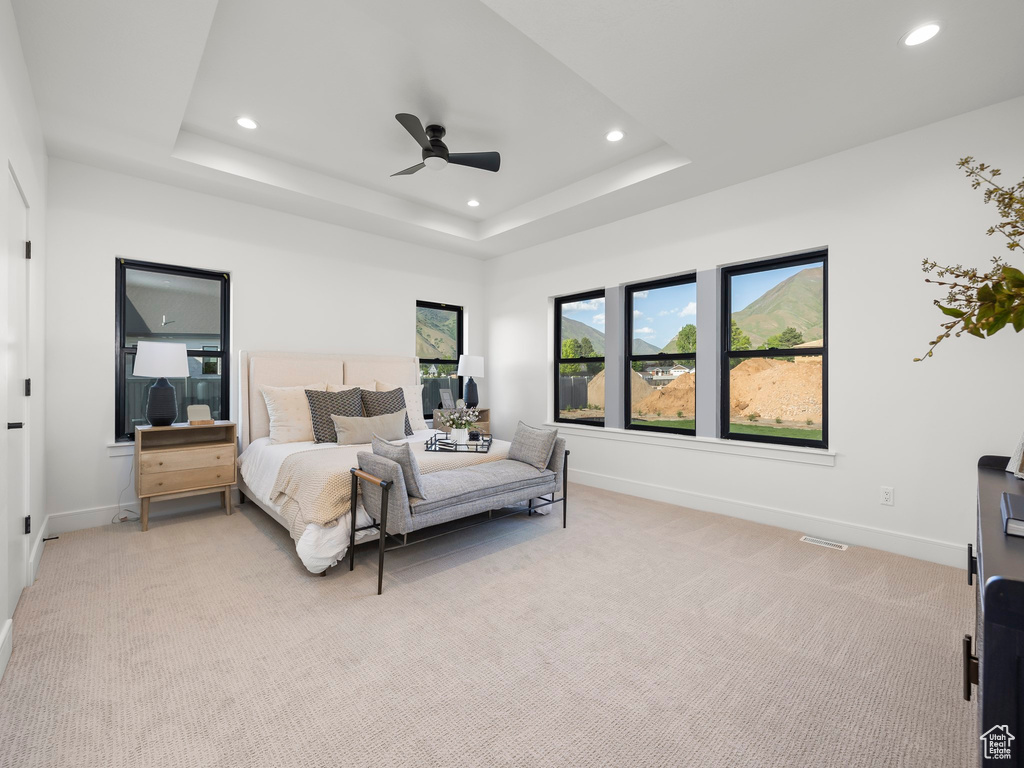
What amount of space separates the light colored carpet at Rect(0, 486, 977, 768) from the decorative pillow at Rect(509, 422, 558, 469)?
684 millimetres

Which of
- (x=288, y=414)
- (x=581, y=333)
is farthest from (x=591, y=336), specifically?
(x=288, y=414)

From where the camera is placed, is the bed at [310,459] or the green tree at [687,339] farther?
the green tree at [687,339]

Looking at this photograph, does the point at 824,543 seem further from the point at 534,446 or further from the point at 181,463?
the point at 181,463

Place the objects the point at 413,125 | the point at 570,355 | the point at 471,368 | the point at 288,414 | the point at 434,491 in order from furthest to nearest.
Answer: the point at 471,368
the point at 570,355
the point at 288,414
the point at 413,125
the point at 434,491

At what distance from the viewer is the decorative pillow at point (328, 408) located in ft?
13.1

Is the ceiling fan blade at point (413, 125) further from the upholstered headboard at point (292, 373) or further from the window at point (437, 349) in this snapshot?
the window at point (437, 349)

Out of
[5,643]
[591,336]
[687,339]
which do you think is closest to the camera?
→ [5,643]

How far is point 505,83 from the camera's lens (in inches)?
114

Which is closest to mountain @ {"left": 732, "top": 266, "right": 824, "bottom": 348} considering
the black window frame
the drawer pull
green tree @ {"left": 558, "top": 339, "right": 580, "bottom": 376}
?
the black window frame

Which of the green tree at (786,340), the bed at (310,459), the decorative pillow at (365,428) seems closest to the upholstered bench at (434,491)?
the bed at (310,459)

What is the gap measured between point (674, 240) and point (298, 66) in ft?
10.5

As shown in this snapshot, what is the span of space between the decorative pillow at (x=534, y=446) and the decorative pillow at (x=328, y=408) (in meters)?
1.54

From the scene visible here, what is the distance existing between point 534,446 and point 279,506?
1.83 metres

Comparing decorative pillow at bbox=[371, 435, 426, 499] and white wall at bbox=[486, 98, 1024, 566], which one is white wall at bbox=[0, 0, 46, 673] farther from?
white wall at bbox=[486, 98, 1024, 566]
